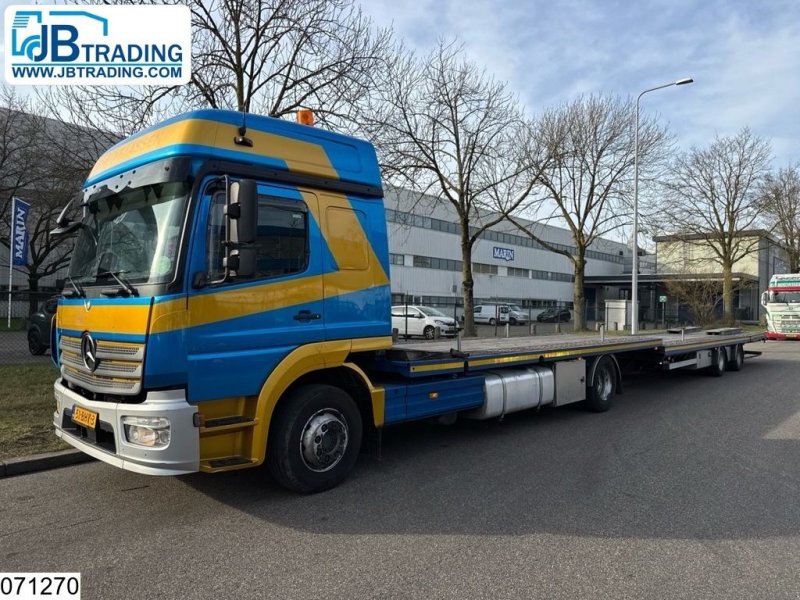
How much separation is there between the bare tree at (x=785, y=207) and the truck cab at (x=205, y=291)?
39.7 meters

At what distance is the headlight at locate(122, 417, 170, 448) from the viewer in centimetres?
388

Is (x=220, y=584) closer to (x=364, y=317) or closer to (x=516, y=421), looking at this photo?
(x=364, y=317)

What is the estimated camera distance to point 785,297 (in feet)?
79.2

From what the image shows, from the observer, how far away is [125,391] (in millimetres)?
3998

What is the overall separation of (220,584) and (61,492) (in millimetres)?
2506

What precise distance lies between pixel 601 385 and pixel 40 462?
302 inches

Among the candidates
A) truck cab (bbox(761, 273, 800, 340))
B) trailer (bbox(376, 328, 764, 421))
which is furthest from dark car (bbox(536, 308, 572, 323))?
trailer (bbox(376, 328, 764, 421))

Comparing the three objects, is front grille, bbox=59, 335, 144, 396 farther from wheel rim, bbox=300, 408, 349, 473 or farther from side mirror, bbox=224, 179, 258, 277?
wheel rim, bbox=300, 408, 349, 473

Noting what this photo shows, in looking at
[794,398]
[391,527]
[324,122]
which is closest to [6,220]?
[324,122]

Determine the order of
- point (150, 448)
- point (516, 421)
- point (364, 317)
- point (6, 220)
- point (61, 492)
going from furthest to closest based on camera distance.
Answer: point (6, 220) → point (516, 421) → point (364, 317) → point (61, 492) → point (150, 448)

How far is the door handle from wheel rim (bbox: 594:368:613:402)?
5600mm

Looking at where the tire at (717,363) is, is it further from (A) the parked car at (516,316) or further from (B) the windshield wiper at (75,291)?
(A) the parked car at (516,316)

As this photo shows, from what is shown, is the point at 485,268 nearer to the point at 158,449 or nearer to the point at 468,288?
the point at 468,288

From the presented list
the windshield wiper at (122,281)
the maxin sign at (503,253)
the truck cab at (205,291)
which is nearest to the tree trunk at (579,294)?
the maxin sign at (503,253)
